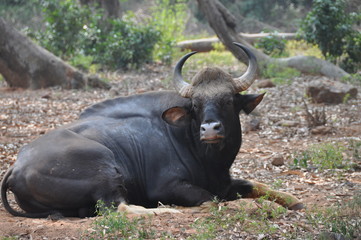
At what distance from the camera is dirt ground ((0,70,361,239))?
4895mm

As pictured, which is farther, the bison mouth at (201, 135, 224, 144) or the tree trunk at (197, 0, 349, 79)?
the tree trunk at (197, 0, 349, 79)

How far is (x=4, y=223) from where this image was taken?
5246mm

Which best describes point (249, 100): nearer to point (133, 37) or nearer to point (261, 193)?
point (261, 193)

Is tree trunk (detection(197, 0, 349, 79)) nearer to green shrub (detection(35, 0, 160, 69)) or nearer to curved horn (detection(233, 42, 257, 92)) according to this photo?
green shrub (detection(35, 0, 160, 69))

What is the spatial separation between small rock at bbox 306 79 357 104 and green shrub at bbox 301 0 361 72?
3.52 m

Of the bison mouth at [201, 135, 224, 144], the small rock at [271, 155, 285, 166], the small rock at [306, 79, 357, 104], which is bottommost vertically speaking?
the small rock at [306, 79, 357, 104]

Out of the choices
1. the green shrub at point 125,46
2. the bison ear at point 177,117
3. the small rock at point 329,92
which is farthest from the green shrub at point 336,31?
the bison ear at point 177,117

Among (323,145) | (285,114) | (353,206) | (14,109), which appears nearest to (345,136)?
(323,145)

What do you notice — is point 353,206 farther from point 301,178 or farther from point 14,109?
point 14,109

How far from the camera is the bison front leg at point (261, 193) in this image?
5816 mm

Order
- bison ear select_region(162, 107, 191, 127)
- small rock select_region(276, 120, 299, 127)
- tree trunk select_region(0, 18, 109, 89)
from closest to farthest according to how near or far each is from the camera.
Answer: bison ear select_region(162, 107, 191, 127) → small rock select_region(276, 120, 299, 127) → tree trunk select_region(0, 18, 109, 89)

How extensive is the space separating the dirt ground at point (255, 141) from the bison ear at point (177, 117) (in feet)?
3.74

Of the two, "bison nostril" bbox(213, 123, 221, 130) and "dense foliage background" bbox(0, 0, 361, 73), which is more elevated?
"bison nostril" bbox(213, 123, 221, 130)

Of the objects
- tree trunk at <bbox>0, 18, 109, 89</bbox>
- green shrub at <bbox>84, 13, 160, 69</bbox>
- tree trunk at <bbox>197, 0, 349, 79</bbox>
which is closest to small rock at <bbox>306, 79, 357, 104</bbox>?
tree trunk at <bbox>197, 0, 349, 79</bbox>
